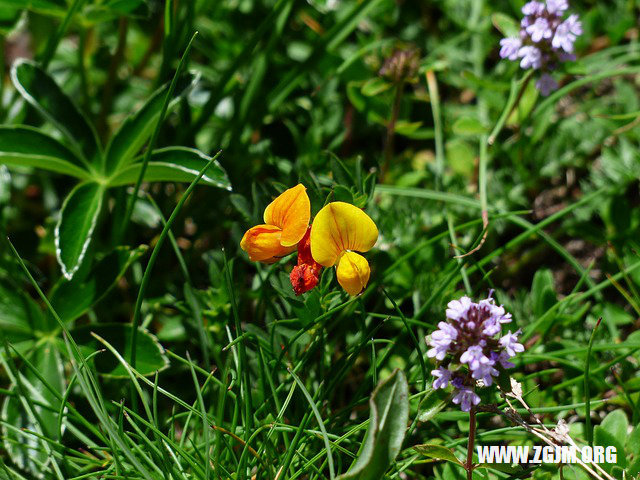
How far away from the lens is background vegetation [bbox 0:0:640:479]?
173cm

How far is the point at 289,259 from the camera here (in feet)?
6.15

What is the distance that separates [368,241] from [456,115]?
53.9 inches

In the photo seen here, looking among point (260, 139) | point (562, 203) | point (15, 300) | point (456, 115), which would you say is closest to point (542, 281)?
point (562, 203)

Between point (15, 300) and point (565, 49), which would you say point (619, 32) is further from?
point (15, 300)

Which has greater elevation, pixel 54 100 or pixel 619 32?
pixel 619 32

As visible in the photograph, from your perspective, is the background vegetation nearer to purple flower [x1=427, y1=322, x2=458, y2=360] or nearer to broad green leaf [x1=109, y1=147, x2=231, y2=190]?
broad green leaf [x1=109, y1=147, x2=231, y2=190]

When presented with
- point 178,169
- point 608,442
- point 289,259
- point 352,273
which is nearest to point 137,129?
point 178,169

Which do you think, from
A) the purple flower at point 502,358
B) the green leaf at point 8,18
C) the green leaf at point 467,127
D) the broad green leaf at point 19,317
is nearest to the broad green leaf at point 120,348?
the broad green leaf at point 19,317

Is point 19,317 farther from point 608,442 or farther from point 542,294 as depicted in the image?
point 608,442

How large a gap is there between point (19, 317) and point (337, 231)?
1.09 metres

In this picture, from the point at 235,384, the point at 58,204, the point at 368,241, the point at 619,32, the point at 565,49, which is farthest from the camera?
the point at 619,32

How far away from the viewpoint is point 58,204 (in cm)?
256

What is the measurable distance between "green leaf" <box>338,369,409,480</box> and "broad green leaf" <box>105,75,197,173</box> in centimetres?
Result: 114

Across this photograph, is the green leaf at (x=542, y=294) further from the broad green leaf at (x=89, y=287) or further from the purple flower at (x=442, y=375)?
the broad green leaf at (x=89, y=287)
